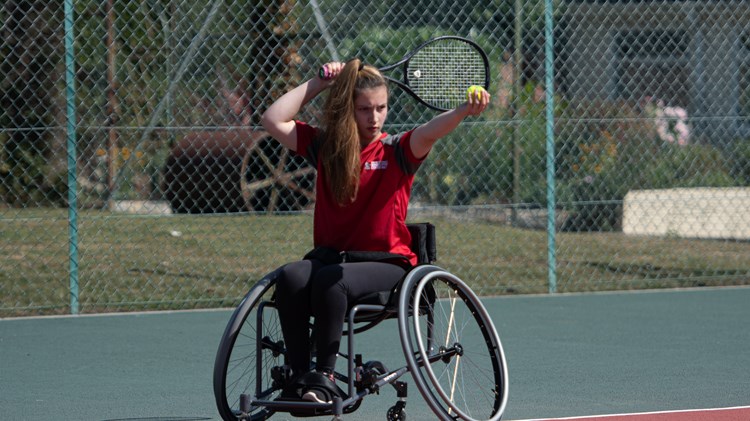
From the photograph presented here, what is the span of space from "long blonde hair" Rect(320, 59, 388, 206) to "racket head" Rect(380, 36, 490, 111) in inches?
21.8

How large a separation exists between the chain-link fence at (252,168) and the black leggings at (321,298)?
3465 millimetres

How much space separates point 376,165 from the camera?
3820 millimetres

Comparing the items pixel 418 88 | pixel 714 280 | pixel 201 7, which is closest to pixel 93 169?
pixel 201 7

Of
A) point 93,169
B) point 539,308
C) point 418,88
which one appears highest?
point 93,169

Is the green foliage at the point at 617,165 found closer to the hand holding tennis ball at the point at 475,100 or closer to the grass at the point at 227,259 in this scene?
the grass at the point at 227,259

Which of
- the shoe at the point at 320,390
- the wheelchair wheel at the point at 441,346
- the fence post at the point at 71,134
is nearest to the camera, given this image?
the wheelchair wheel at the point at 441,346

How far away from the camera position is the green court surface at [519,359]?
4.43m

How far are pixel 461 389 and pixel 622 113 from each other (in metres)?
6.99

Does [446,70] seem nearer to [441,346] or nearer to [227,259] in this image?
[441,346]

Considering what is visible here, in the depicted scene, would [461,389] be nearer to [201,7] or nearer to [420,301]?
[420,301]

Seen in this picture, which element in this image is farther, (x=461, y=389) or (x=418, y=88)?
(x=461, y=389)

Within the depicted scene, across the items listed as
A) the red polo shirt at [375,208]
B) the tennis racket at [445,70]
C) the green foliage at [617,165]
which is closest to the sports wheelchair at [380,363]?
the red polo shirt at [375,208]

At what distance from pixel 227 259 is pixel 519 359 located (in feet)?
10.7

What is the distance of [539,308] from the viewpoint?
7254 millimetres
